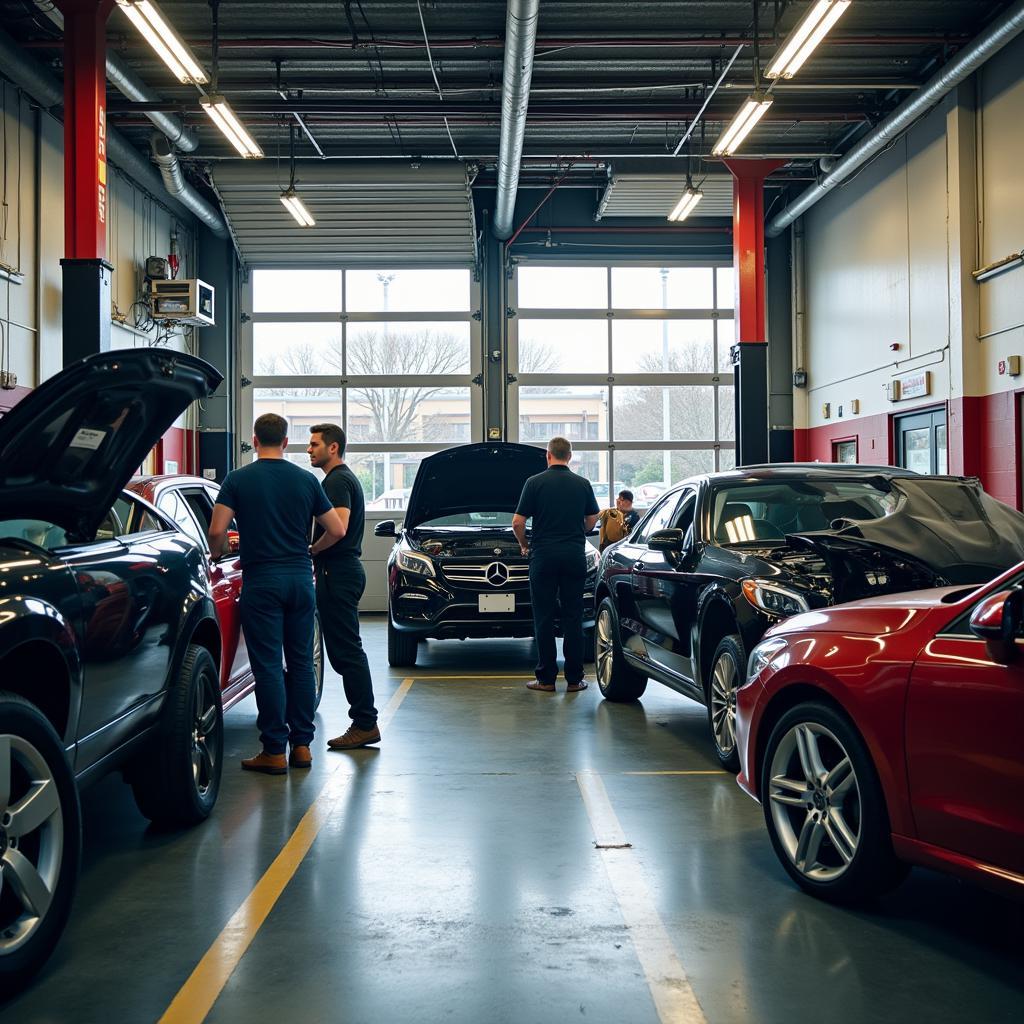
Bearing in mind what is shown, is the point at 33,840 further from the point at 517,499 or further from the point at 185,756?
the point at 517,499

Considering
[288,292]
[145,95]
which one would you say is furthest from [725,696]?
[288,292]

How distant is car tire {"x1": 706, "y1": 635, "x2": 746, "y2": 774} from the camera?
551 centimetres

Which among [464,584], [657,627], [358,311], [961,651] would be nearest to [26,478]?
[961,651]

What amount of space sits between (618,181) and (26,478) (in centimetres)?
1378

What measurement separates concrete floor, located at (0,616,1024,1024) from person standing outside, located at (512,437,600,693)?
8.64 feet

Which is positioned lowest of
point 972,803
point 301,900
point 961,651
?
point 301,900

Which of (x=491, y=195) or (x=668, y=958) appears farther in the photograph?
(x=491, y=195)

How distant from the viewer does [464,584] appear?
31.0 feet

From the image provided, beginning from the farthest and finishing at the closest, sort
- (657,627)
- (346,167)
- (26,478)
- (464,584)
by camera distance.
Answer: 1. (346,167)
2. (464,584)
3. (657,627)
4. (26,478)

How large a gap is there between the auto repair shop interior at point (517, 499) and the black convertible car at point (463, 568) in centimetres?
4

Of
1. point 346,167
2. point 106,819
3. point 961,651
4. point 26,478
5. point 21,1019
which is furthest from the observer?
point 346,167

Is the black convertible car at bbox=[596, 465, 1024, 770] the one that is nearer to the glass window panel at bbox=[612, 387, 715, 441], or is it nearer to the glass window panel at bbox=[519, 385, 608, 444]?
the glass window panel at bbox=[519, 385, 608, 444]

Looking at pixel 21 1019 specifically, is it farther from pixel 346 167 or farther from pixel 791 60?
pixel 346 167

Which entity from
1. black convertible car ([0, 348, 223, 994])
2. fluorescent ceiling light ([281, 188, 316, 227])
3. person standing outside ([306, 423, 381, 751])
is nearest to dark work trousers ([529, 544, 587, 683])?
person standing outside ([306, 423, 381, 751])
